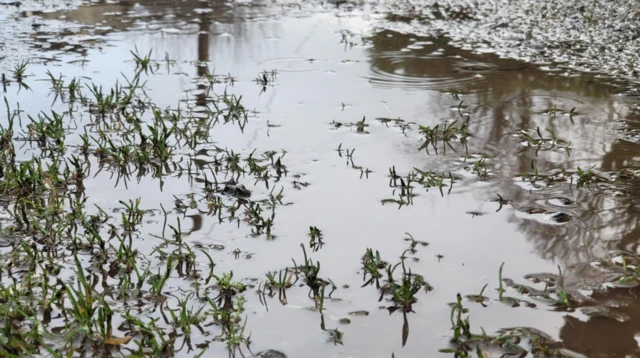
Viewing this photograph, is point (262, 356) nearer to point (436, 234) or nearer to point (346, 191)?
point (436, 234)

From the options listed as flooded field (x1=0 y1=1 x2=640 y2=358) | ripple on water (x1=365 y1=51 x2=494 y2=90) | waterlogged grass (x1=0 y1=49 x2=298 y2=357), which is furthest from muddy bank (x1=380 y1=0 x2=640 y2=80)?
waterlogged grass (x1=0 y1=49 x2=298 y2=357)

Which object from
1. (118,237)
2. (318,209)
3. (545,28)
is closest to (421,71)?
(545,28)

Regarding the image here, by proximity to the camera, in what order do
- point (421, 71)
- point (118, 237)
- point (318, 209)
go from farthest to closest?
point (421, 71) < point (318, 209) < point (118, 237)

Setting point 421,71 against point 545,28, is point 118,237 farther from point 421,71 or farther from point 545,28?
point 545,28

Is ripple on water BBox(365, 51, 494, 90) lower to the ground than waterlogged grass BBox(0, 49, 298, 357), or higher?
higher

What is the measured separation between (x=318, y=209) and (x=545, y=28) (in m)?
4.94

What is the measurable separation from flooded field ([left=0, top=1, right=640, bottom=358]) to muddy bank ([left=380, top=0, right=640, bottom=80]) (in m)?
0.49

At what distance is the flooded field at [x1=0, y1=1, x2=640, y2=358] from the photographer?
2.49 m

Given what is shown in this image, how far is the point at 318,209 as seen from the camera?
3.45 metres

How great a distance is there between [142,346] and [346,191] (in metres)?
1.60

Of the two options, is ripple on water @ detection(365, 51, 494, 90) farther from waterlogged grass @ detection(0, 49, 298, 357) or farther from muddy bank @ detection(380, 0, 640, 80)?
waterlogged grass @ detection(0, 49, 298, 357)

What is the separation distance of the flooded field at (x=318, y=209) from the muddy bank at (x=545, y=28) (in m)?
0.49

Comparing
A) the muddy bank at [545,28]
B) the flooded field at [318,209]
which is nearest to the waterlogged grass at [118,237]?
the flooded field at [318,209]

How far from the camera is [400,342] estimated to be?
2.45 metres
